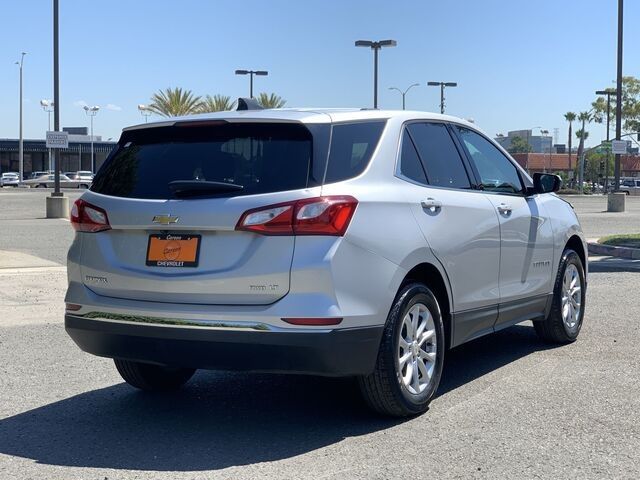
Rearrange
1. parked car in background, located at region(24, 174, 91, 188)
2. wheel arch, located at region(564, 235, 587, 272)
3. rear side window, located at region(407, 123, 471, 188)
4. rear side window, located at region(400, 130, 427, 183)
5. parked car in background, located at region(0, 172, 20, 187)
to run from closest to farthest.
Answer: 1. rear side window, located at region(400, 130, 427, 183)
2. rear side window, located at region(407, 123, 471, 188)
3. wheel arch, located at region(564, 235, 587, 272)
4. parked car in background, located at region(24, 174, 91, 188)
5. parked car in background, located at region(0, 172, 20, 187)

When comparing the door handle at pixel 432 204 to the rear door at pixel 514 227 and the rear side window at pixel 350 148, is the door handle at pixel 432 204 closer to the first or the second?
the rear side window at pixel 350 148

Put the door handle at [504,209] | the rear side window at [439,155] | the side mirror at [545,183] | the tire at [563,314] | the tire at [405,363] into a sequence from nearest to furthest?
1. the tire at [405,363]
2. the rear side window at [439,155]
3. the door handle at [504,209]
4. the side mirror at [545,183]
5. the tire at [563,314]

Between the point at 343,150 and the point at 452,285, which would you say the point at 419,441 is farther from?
the point at 343,150

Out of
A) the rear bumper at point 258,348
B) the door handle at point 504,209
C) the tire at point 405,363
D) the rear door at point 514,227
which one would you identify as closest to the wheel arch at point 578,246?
the rear door at point 514,227

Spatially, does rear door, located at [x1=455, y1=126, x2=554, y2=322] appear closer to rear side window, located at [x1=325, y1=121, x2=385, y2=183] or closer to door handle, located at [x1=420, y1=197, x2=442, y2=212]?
door handle, located at [x1=420, y1=197, x2=442, y2=212]

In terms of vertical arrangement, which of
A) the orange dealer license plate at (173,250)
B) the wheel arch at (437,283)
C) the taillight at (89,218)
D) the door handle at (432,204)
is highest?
the door handle at (432,204)

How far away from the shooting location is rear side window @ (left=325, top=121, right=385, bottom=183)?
4.73m

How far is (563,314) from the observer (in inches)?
283

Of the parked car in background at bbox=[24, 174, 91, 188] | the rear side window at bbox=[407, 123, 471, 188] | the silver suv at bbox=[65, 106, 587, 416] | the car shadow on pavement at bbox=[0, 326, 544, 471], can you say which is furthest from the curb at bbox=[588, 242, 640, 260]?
the parked car in background at bbox=[24, 174, 91, 188]

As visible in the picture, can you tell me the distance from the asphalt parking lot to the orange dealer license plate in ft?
3.27

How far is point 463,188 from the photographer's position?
5.88m

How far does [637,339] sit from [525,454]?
11.4 feet

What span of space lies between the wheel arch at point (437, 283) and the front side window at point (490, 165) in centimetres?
108

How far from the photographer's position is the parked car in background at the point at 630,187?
74.6 meters
